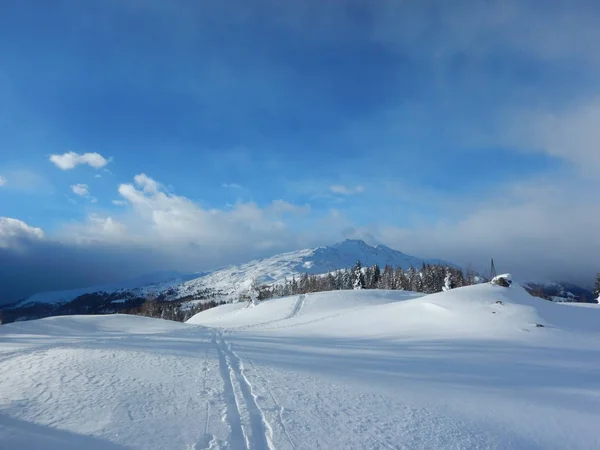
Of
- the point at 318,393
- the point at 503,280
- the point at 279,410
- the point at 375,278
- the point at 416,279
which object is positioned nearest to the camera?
the point at 279,410

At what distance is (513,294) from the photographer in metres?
A: 30.0

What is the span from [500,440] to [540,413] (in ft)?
9.55

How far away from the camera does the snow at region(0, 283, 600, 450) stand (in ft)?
27.2

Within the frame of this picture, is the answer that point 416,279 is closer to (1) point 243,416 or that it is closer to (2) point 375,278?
(2) point 375,278

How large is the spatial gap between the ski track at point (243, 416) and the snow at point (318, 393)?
0.04 metres

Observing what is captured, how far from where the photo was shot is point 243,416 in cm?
907

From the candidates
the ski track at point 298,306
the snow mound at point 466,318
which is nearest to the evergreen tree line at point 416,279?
the ski track at point 298,306

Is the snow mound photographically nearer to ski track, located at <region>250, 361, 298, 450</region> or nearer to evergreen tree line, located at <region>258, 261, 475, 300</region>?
ski track, located at <region>250, 361, 298, 450</region>

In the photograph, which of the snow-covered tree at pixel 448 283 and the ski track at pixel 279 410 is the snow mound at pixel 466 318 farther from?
the snow-covered tree at pixel 448 283

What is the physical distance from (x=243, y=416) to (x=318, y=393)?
331 cm

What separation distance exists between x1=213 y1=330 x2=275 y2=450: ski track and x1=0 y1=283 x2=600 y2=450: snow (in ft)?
0.13

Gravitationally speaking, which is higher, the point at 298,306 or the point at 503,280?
the point at 503,280

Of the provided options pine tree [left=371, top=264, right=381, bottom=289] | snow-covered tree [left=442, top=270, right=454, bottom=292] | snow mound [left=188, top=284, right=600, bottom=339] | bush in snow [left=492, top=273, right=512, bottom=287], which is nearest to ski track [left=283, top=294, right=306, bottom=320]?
snow mound [left=188, top=284, right=600, bottom=339]

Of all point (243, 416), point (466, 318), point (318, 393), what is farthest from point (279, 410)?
point (466, 318)
